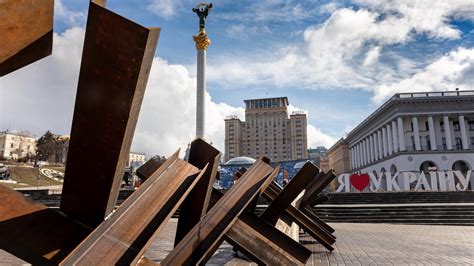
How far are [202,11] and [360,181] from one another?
25920 millimetres

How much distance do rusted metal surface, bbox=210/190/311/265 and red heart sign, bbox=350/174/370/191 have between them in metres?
31.3

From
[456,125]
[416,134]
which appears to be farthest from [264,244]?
[456,125]

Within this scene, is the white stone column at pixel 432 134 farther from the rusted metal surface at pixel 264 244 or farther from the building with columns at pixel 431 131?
the rusted metal surface at pixel 264 244

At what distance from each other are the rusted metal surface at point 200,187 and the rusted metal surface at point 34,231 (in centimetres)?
99

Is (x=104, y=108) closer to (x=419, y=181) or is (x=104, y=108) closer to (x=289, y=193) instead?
(x=289, y=193)

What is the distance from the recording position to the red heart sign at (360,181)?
32438 millimetres

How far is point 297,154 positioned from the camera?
Result: 5172 inches

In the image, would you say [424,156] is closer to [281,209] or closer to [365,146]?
[365,146]

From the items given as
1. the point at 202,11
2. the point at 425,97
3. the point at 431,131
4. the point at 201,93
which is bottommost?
the point at 431,131

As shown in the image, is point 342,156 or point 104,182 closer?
point 104,182

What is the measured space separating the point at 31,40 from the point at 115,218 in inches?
50.6

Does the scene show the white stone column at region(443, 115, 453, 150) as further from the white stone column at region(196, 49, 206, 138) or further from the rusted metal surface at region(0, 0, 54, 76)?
the rusted metal surface at region(0, 0, 54, 76)

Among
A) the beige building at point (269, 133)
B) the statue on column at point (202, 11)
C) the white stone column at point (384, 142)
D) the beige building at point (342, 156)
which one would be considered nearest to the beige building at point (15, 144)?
the beige building at point (269, 133)

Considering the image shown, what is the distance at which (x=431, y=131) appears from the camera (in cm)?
5494
